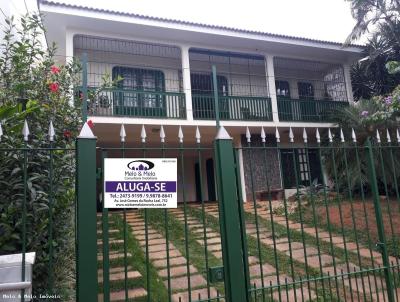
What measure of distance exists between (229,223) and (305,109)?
1038cm

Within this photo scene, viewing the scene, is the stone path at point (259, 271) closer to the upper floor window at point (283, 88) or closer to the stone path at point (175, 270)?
the stone path at point (175, 270)

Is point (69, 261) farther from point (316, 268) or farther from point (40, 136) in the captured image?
point (316, 268)

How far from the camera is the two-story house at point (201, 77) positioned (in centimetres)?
992

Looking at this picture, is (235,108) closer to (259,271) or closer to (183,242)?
(183,242)

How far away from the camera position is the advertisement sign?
8.88ft

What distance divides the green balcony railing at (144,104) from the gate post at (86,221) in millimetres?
7106

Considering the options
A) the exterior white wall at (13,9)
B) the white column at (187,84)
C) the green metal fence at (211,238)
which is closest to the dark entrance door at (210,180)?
the white column at (187,84)

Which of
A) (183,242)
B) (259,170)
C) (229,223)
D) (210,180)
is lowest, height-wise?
(183,242)

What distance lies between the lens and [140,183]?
2.78 metres

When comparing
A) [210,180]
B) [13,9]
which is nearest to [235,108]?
[210,180]

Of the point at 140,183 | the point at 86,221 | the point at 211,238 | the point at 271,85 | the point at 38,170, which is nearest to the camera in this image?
the point at 86,221

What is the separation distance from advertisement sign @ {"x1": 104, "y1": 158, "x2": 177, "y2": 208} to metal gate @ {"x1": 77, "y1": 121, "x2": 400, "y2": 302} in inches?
3.5

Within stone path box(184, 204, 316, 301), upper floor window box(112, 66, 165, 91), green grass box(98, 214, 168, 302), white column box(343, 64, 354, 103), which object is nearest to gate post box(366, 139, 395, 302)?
stone path box(184, 204, 316, 301)

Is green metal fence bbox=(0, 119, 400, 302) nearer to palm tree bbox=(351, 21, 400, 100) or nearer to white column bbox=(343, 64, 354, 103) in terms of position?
white column bbox=(343, 64, 354, 103)
